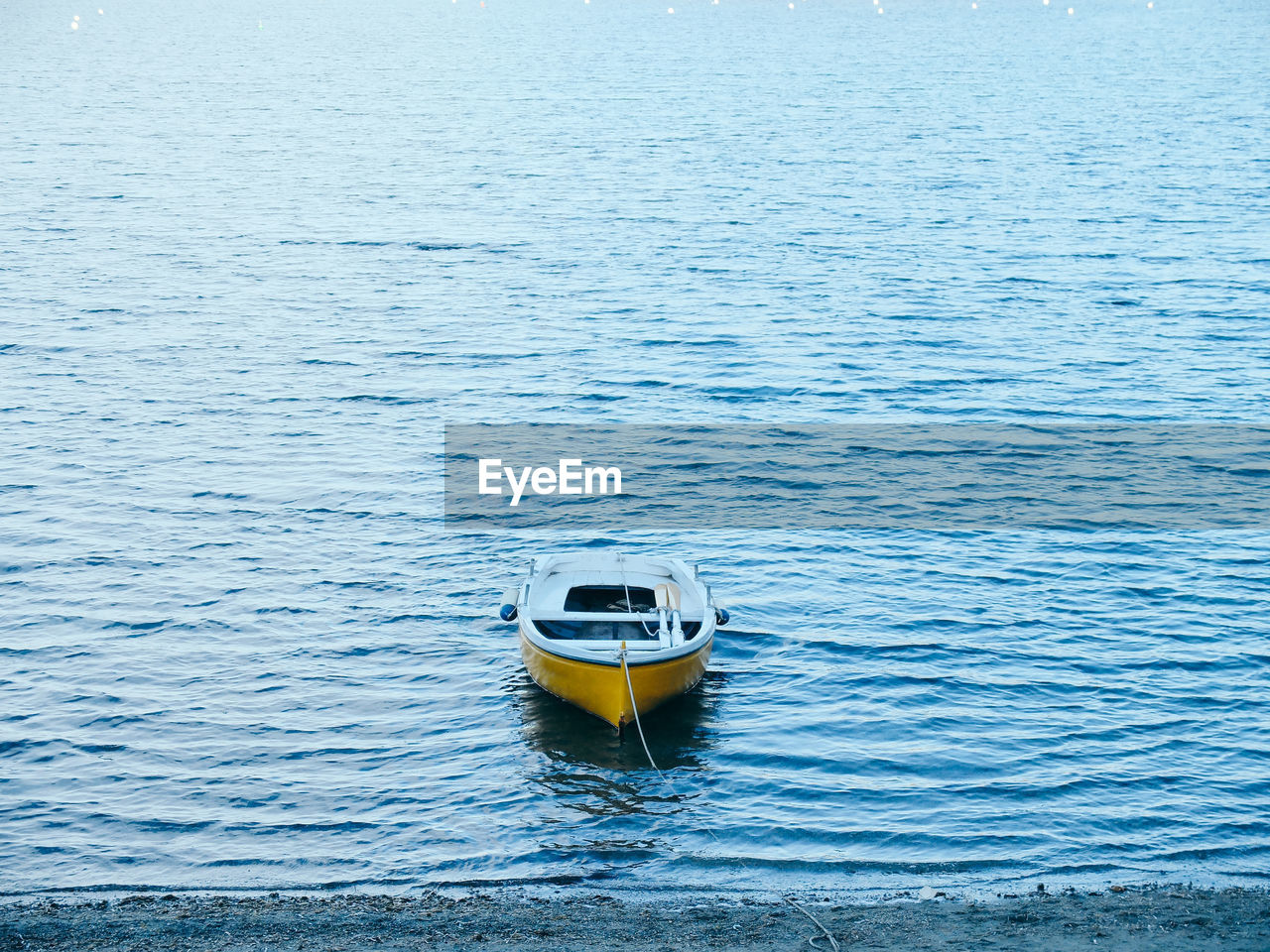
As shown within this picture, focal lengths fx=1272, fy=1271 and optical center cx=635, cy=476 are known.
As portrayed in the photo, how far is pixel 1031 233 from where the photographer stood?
2128 inches

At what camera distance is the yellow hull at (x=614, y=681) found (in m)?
18.1

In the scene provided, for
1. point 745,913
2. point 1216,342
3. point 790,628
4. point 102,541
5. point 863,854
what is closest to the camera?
point 745,913

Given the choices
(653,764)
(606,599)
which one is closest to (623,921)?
(653,764)

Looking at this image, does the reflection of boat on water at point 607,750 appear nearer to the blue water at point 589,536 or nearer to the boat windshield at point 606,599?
the blue water at point 589,536

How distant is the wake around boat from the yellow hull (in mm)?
14

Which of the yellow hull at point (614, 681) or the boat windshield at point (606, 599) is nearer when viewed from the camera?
the yellow hull at point (614, 681)

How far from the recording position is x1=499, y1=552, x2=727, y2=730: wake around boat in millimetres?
18219

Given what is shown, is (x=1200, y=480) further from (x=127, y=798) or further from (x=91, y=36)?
(x=91, y=36)

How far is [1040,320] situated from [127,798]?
32.9 m

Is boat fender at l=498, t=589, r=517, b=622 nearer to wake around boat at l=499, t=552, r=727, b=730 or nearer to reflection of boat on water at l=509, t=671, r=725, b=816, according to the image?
wake around boat at l=499, t=552, r=727, b=730

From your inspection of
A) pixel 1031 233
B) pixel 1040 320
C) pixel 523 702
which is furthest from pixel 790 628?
pixel 1031 233

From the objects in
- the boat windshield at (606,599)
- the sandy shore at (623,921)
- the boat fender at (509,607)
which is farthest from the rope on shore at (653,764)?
the boat fender at (509,607)

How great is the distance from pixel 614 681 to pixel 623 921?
4625mm

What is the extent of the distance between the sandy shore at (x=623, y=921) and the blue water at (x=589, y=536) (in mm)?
829
